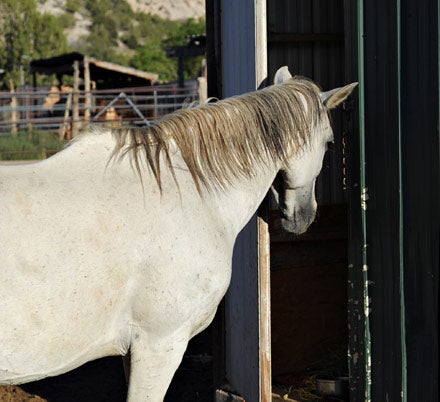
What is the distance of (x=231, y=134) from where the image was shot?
3.63 meters

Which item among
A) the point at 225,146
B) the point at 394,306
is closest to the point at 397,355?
the point at 394,306

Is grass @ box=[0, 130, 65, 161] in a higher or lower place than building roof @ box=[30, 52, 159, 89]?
lower

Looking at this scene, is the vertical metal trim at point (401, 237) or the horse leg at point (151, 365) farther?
the vertical metal trim at point (401, 237)

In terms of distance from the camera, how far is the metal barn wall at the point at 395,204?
3574mm

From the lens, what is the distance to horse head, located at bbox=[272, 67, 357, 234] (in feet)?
12.6

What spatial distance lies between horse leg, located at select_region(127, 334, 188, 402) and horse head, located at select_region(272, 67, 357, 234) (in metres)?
0.99

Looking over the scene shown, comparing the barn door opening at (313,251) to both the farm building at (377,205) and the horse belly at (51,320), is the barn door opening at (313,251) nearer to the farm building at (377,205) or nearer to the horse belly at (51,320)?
the farm building at (377,205)

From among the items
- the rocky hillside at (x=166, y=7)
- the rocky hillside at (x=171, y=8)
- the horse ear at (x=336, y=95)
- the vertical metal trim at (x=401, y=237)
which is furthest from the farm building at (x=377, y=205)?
the rocky hillside at (x=171, y=8)

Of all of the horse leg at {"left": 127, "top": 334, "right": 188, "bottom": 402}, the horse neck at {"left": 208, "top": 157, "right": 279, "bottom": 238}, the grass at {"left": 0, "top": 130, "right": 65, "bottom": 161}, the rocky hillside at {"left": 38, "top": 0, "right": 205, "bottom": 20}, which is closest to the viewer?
the horse leg at {"left": 127, "top": 334, "right": 188, "bottom": 402}

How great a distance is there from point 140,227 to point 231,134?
26.6 inches

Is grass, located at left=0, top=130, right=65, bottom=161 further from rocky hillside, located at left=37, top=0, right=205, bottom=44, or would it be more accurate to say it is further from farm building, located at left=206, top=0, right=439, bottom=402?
rocky hillside, located at left=37, top=0, right=205, bottom=44

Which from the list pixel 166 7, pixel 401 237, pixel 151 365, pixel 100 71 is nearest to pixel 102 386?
pixel 151 365

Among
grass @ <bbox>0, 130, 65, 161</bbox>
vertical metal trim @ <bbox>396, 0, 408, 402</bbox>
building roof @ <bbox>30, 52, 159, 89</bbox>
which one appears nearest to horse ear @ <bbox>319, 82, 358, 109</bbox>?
vertical metal trim @ <bbox>396, 0, 408, 402</bbox>

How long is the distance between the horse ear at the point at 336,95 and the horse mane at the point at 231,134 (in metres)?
0.04
